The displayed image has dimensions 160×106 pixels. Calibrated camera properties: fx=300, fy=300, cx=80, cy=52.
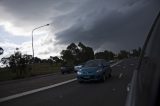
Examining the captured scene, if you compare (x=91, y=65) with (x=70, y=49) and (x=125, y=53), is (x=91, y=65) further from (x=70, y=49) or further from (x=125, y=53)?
(x=125, y=53)

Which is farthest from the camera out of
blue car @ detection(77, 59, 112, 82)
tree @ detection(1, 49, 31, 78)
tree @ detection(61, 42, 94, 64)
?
tree @ detection(61, 42, 94, 64)

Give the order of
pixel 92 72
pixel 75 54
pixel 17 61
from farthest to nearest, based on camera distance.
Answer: pixel 75 54 → pixel 17 61 → pixel 92 72

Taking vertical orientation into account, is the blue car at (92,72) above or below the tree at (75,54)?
below

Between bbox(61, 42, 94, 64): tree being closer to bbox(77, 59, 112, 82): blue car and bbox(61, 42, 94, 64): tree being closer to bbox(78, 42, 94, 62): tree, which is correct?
bbox(78, 42, 94, 62): tree

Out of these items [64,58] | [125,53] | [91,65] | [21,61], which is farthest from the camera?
[125,53]

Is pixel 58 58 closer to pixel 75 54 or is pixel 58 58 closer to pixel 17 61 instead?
pixel 75 54

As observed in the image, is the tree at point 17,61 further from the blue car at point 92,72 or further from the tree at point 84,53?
the tree at point 84,53

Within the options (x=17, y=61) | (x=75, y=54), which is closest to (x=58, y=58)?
(x=75, y=54)

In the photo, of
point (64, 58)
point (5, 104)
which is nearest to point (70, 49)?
point (64, 58)

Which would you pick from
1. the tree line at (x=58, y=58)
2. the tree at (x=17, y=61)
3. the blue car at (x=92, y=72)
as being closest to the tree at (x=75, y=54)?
the tree line at (x=58, y=58)

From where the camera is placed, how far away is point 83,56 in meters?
A: 96.6

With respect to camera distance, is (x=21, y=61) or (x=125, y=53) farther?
(x=125, y=53)

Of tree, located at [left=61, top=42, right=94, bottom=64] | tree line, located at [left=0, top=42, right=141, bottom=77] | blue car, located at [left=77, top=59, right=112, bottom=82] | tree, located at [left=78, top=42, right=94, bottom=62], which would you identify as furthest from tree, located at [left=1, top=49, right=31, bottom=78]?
tree, located at [left=78, top=42, right=94, bottom=62]

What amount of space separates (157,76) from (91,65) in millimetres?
18552
